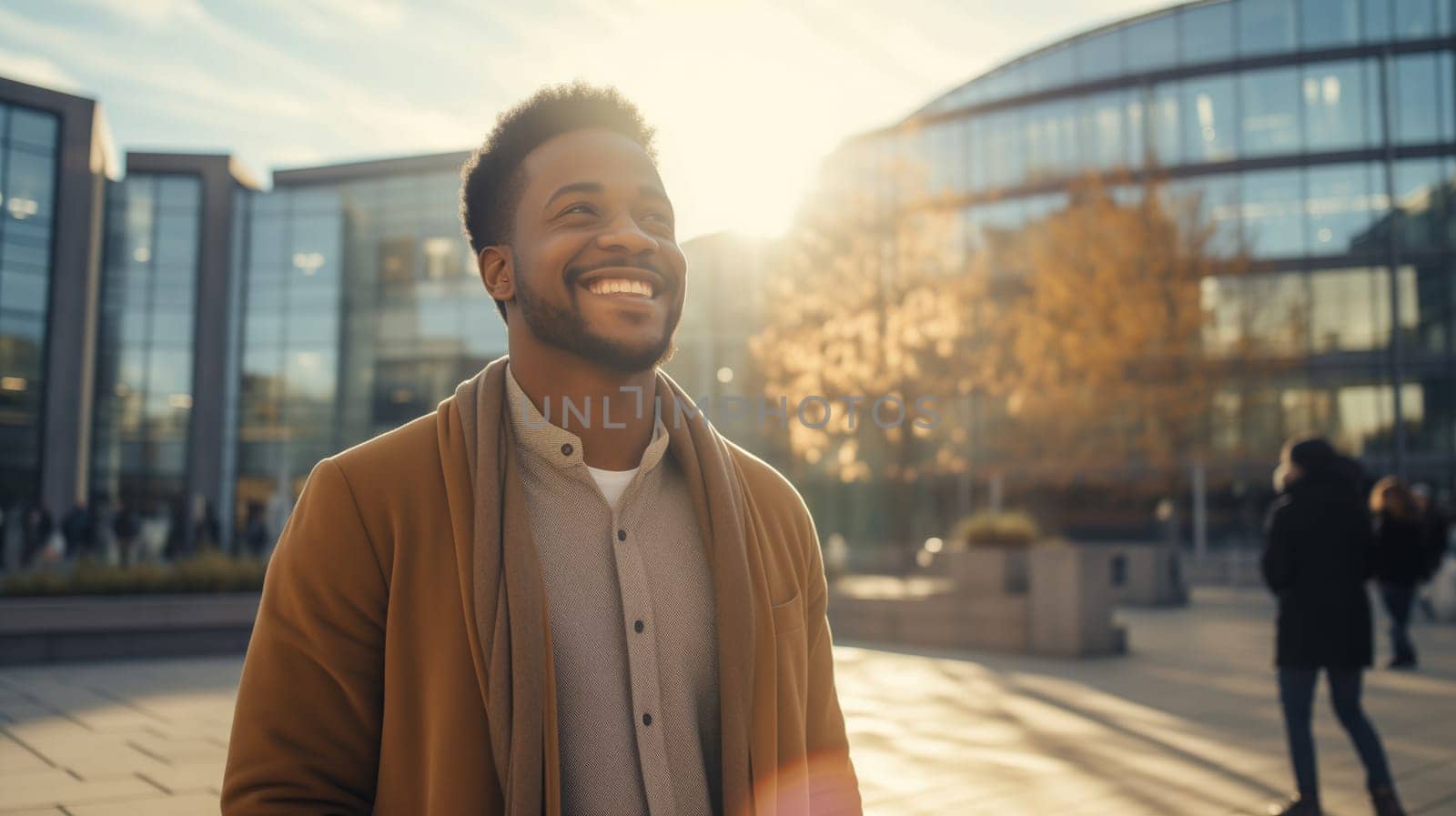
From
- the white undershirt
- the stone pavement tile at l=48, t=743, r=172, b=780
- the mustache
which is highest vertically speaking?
the mustache

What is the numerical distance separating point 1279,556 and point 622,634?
198 inches

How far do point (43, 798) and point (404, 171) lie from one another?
33392 mm

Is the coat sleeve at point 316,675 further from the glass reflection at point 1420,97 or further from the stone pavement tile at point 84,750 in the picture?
the glass reflection at point 1420,97

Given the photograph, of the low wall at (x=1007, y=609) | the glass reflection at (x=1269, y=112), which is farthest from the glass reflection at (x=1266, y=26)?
the low wall at (x=1007, y=609)

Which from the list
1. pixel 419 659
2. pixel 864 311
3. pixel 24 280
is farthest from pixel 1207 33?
pixel 419 659

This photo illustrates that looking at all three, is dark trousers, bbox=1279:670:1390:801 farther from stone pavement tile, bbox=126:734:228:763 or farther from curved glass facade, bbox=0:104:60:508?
curved glass facade, bbox=0:104:60:508

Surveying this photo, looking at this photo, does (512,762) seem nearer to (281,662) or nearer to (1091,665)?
(281,662)

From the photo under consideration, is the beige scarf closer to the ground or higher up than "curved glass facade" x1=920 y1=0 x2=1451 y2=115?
closer to the ground

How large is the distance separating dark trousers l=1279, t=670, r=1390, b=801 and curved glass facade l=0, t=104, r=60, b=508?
37.4 m

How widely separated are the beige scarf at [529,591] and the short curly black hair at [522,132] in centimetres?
29

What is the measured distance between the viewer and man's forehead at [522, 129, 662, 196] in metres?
2.06

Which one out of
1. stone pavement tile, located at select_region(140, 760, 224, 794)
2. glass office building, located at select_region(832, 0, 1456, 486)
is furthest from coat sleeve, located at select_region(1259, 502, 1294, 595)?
glass office building, located at select_region(832, 0, 1456, 486)

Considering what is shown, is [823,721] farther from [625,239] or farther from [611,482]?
[625,239]

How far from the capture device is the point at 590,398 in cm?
206
